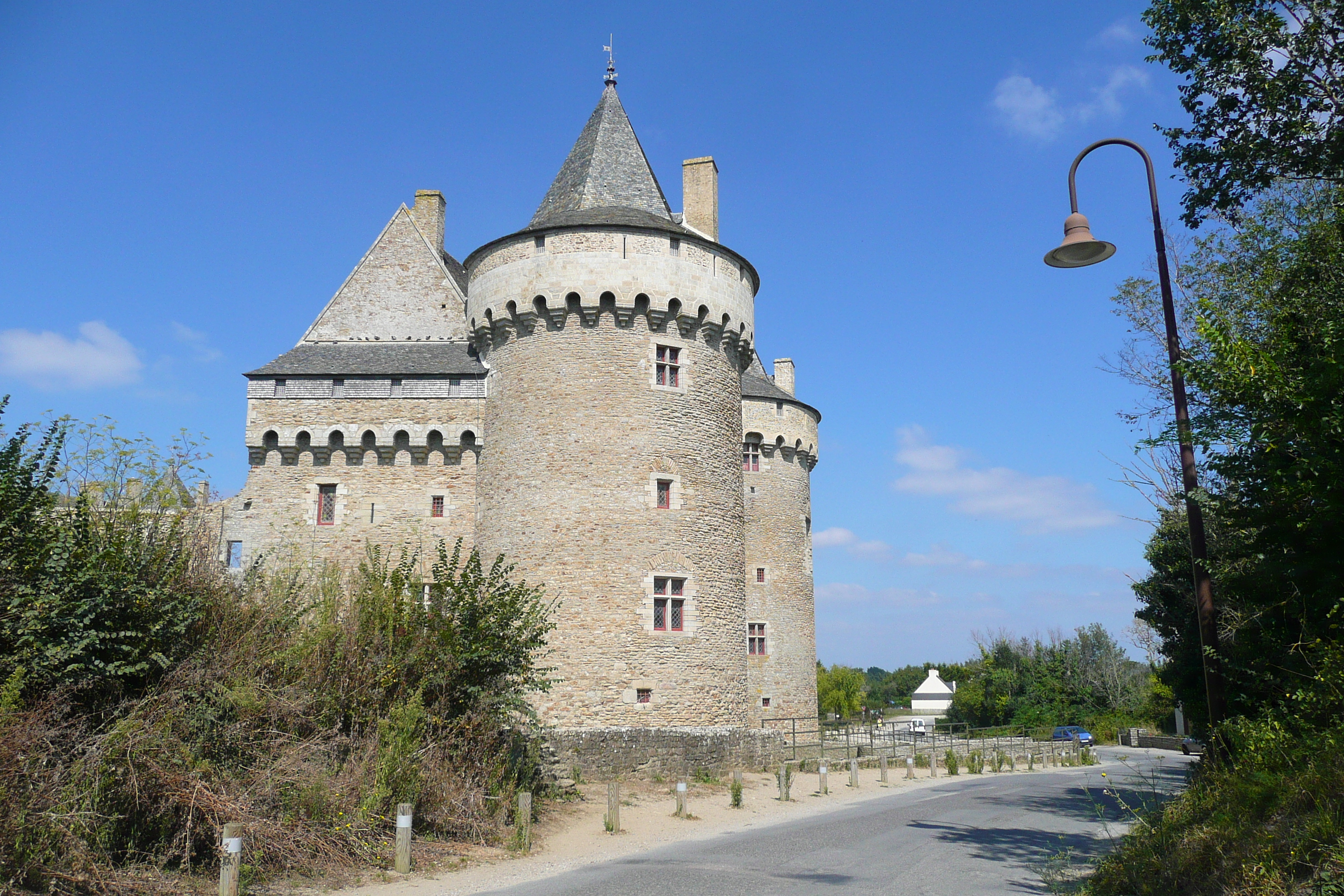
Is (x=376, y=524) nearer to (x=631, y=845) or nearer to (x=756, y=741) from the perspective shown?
(x=756, y=741)

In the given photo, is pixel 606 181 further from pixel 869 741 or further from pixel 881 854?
pixel 869 741

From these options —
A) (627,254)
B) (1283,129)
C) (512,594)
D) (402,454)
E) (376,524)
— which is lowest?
(512,594)

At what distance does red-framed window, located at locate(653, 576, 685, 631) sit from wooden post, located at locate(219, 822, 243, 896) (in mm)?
10914

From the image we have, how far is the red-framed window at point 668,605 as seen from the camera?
19406mm

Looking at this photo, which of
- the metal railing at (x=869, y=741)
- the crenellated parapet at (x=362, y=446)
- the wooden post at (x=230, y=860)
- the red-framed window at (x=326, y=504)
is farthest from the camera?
the metal railing at (x=869, y=741)

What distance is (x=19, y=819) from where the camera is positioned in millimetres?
7859

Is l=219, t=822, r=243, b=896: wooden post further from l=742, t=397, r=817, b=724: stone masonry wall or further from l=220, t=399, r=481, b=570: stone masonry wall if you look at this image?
l=742, t=397, r=817, b=724: stone masonry wall

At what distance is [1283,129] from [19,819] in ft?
52.6

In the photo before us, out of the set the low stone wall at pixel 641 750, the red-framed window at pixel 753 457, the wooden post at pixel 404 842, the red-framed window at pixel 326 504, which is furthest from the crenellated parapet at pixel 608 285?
the wooden post at pixel 404 842

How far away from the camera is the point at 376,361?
23766 millimetres

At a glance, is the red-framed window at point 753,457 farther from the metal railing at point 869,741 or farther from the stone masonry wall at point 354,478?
the stone masonry wall at point 354,478

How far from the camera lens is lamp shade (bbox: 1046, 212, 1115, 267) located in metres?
9.65

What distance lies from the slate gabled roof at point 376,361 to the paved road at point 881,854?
13264mm

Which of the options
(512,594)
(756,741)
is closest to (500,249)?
(512,594)
